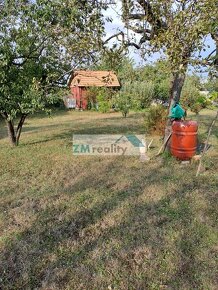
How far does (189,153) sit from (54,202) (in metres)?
3.85

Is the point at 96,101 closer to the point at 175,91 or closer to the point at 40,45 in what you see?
the point at 40,45

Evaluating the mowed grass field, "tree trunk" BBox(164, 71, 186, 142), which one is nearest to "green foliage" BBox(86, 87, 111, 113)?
"tree trunk" BBox(164, 71, 186, 142)

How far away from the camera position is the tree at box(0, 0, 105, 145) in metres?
5.72

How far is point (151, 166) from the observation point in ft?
21.7

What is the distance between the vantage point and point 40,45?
24.2 ft

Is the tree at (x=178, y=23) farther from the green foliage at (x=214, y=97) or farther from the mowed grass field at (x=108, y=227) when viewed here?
the mowed grass field at (x=108, y=227)

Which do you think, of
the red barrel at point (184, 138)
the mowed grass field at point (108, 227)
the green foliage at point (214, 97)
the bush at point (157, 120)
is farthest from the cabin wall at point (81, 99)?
the green foliage at point (214, 97)

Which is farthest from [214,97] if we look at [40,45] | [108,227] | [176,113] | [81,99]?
[81,99]

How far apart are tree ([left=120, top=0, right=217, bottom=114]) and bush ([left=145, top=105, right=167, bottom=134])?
4.97 m

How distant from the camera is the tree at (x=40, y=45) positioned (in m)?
5.72

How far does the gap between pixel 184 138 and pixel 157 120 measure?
13.0 ft

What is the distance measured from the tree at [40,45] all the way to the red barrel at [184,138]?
278 centimetres

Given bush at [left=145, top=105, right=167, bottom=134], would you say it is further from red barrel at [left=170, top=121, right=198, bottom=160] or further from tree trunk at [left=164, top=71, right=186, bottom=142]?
red barrel at [left=170, top=121, right=198, bottom=160]

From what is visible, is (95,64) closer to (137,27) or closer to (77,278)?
(137,27)
